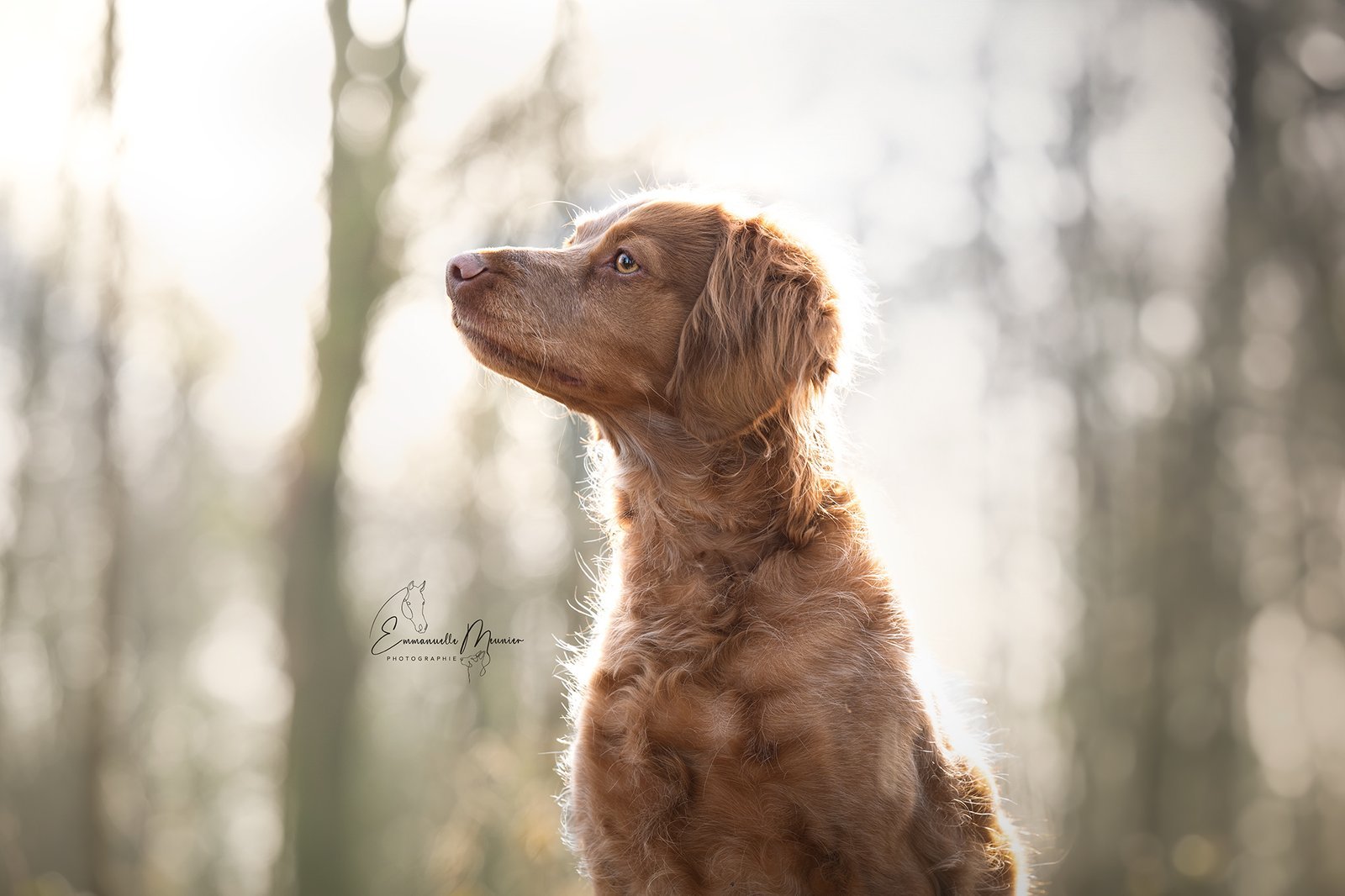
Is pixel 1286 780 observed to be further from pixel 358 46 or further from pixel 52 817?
pixel 52 817

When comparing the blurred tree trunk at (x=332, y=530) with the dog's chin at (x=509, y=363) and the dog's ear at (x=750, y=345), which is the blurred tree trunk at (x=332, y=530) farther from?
the dog's ear at (x=750, y=345)

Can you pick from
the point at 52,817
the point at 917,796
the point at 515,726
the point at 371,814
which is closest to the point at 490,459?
the point at 515,726

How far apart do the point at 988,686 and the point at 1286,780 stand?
289 centimetres

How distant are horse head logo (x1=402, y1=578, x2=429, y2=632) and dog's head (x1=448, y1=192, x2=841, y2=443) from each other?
2.15 meters

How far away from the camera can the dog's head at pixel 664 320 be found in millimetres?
2336

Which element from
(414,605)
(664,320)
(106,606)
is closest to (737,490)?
(664,320)

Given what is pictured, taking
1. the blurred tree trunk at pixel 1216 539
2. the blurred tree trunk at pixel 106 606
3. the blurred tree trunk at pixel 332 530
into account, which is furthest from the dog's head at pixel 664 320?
the blurred tree trunk at pixel 1216 539

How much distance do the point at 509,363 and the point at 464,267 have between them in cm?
30

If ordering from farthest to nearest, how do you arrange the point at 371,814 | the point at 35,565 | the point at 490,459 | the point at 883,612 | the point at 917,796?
the point at 35,565, the point at 490,459, the point at 371,814, the point at 883,612, the point at 917,796

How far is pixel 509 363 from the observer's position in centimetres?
241

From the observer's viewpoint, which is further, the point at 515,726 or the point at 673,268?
the point at 515,726

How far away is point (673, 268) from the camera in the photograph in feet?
8.14

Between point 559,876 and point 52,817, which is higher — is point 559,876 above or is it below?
above

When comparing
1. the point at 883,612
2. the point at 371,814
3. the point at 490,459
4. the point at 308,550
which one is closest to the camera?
the point at 883,612
